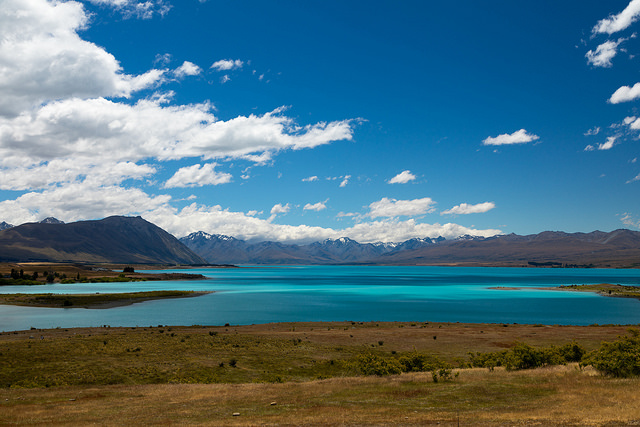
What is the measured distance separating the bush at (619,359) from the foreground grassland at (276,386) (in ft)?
3.29

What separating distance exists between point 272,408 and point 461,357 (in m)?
31.7

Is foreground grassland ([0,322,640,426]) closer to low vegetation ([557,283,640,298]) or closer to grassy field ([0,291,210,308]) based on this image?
grassy field ([0,291,210,308])

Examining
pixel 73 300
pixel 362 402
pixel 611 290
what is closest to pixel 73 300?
pixel 73 300

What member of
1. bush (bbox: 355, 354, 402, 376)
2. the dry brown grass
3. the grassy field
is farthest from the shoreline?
bush (bbox: 355, 354, 402, 376)

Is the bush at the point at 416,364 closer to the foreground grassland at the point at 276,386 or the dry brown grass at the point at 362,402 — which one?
the foreground grassland at the point at 276,386

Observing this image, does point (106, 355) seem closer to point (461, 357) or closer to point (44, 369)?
point (44, 369)

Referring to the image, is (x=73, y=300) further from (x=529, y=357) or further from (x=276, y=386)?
(x=529, y=357)

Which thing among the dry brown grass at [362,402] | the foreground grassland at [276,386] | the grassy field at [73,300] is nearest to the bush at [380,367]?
the foreground grassland at [276,386]

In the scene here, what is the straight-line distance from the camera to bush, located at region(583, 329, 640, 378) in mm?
27953

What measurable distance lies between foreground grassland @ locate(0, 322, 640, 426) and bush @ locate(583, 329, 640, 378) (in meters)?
1.00

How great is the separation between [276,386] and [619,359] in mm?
23480

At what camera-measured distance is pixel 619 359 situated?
2853 centimetres

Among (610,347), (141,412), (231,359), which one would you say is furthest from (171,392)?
(610,347)

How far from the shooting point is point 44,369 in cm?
3919
